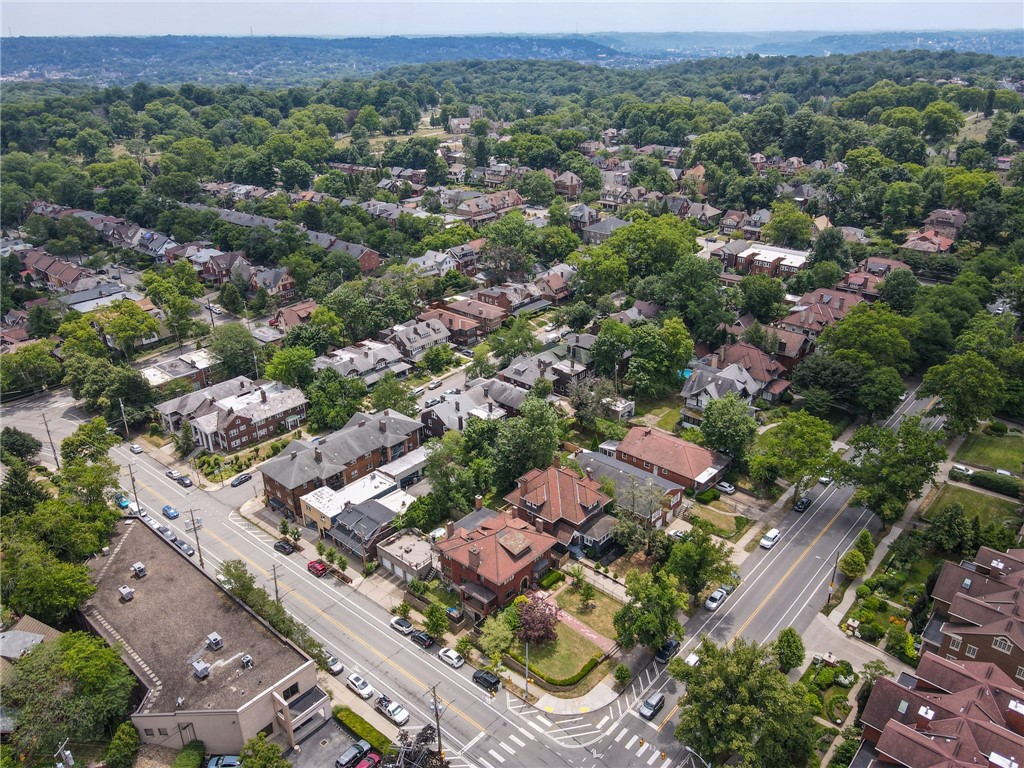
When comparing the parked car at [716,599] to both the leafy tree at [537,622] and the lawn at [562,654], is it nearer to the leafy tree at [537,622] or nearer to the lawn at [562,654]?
the lawn at [562,654]

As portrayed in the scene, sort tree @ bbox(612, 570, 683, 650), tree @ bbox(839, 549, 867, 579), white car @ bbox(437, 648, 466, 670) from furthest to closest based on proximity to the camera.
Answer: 1. tree @ bbox(839, 549, 867, 579)
2. white car @ bbox(437, 648, 466, 670)
3. tree @ bbox(612, 570, 683, 650)

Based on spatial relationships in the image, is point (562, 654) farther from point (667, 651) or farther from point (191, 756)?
point (191, 756)

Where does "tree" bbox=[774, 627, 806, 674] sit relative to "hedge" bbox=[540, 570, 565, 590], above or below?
above

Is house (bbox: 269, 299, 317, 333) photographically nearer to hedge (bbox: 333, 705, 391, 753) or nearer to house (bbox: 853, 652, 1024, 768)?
hedge (bbox: 333, 705, 391, 753)

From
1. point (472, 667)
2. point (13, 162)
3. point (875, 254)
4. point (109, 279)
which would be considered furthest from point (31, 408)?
point (875, 254)

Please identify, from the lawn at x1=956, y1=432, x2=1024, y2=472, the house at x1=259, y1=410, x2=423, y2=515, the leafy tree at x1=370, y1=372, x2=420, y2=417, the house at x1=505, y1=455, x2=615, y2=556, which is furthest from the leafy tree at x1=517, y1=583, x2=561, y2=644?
the lawn at x1=956, y1=432, x2=1024, y2=472

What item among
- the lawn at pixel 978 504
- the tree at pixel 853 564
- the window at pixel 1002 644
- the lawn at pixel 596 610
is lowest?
the lawn at pixel 596 610

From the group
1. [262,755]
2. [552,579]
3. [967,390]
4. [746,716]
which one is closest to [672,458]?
[552,579]

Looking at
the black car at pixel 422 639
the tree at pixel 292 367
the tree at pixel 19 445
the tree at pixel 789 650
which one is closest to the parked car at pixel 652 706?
the tree at pixel 789 650
